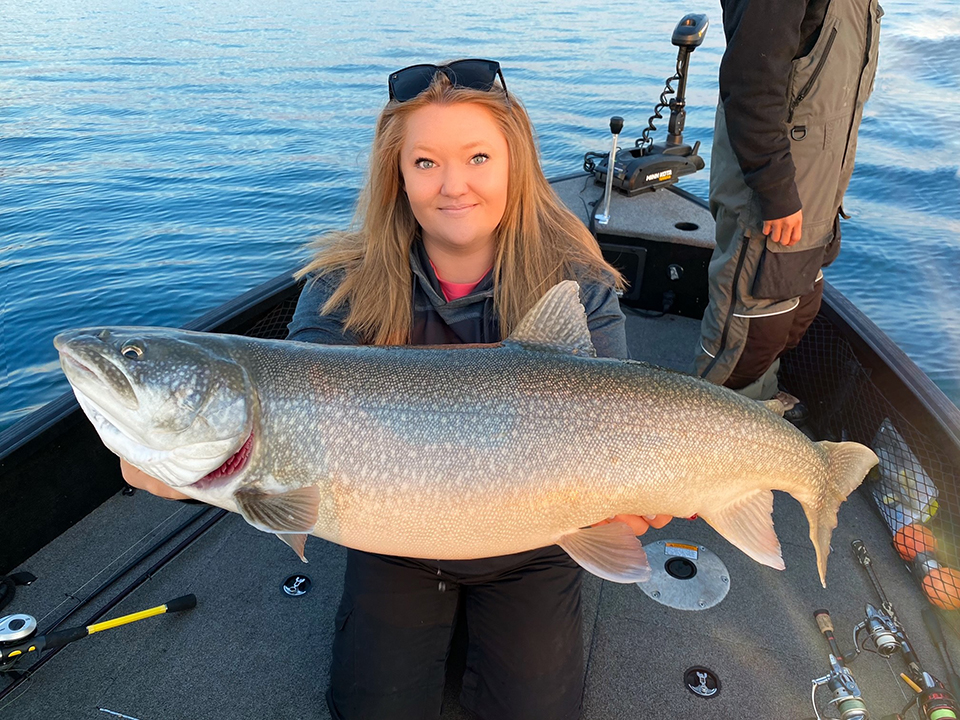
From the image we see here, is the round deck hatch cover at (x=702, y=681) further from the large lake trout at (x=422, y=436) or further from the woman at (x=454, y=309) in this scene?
the large lake trout at (x=422, y=436)

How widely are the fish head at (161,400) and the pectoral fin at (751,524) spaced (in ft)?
5.31

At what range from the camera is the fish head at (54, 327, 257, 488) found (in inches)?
71.8

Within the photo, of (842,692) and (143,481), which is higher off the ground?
(143,481)

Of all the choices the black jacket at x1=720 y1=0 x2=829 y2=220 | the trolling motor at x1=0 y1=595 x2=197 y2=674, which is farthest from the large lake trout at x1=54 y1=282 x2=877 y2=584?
the black jacket at x1=720 y1=0 x2=829 y2=220

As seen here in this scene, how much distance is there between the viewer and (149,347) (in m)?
1.89

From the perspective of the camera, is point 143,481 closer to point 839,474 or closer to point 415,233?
point 415,233

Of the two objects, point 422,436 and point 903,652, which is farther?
point 903,652

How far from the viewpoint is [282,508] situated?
187 centimetres

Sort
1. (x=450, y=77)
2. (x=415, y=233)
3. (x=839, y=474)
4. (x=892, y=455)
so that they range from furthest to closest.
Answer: (x=892, y=455), (x=415, y=233), (x=450, y=77), (x=839, y=474)

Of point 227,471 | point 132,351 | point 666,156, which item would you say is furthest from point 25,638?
point 666,156

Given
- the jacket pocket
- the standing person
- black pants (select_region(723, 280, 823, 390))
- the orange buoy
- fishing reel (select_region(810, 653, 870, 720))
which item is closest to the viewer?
fishing reel (select_region(810, 653, 870, 720))


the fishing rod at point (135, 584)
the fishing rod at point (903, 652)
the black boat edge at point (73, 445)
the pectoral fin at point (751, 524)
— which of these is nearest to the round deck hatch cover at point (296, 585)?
the fishing rod at point (135, 584)

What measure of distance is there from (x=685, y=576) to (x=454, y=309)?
1.84 meters

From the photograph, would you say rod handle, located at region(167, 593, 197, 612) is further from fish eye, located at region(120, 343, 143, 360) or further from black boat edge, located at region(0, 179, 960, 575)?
fish eye, located at region(120, 343, 143, 360)
